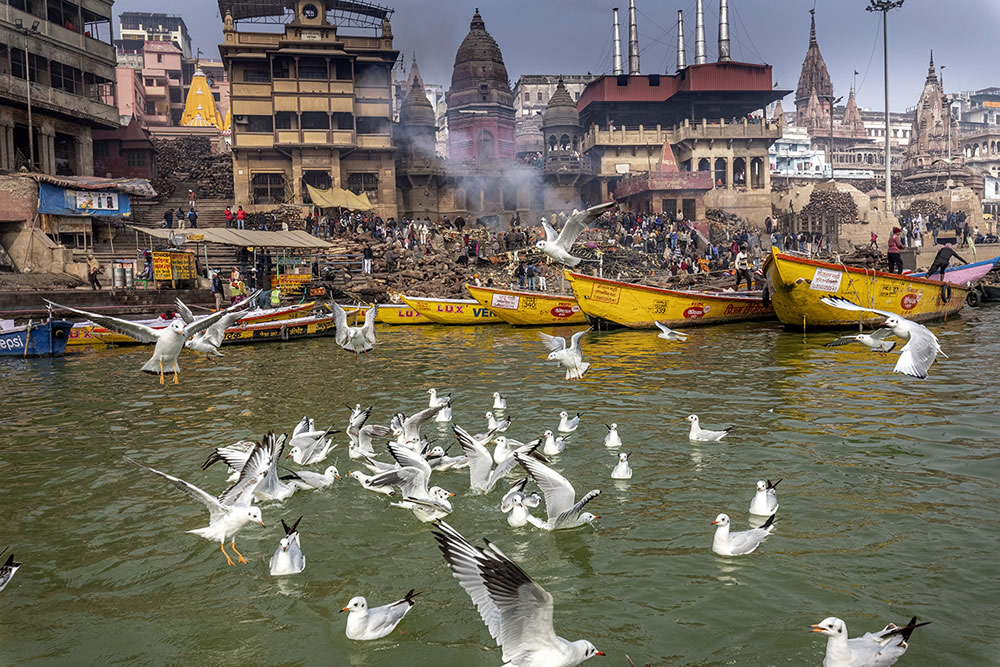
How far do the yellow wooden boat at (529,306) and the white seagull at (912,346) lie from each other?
53.4 ft

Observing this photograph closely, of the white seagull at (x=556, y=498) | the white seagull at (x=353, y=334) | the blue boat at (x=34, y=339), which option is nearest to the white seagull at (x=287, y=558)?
the white seagull at (x=556, y=498)

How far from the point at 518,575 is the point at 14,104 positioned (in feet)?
140

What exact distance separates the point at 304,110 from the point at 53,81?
13718 mm

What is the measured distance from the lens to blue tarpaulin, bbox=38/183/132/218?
113ft

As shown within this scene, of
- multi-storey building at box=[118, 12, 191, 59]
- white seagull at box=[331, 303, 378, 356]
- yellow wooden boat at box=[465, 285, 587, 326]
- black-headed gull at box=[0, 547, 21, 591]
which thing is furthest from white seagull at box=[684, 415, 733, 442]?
multi-storey building at box=[118, 12, 191, 59]

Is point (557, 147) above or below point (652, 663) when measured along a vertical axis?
above

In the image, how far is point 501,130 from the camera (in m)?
65.8

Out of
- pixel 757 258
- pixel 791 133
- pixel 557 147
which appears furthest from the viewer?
pixel 791 133

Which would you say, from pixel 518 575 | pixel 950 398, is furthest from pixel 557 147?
pixel 518 575

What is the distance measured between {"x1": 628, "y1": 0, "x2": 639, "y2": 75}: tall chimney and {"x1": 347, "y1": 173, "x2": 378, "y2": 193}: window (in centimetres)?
3235

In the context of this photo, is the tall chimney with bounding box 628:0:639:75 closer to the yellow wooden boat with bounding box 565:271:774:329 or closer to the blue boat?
the yellow wooden boat with bounding box 565:271:774:329

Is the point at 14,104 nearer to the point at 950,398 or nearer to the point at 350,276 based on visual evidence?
the point at 350,276

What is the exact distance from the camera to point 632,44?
7206cm

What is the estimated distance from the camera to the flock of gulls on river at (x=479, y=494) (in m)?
4.42
